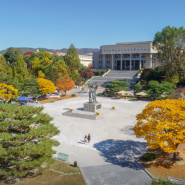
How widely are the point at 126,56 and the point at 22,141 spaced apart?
81.4m

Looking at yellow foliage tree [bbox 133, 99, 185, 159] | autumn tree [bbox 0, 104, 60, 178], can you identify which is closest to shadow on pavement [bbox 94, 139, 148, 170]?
yellow foliage tree [bbox 133, 99, 185, 159]

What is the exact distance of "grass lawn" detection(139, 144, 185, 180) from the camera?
46.0 ft

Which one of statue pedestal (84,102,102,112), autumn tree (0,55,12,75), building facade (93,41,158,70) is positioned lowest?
statue pedestal (84,102,102,112)

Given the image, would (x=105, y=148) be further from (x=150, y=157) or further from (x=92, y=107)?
(x=92, y=107)

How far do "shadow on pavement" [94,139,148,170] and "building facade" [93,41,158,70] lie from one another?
64.3 meters

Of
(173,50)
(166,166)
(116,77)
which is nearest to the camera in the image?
(166,166)

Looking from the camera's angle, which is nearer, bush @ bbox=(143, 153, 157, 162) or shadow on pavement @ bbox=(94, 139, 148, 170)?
bush @ bbox=(143, 153, 157, 162)

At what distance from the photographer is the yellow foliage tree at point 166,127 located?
44.2 ft

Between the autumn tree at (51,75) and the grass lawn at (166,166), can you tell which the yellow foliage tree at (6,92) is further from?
the grass lawn at (166,166)

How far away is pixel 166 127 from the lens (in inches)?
541

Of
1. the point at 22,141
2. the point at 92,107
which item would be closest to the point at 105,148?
the point at 22,141

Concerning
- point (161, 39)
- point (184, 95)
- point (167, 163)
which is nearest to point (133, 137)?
point (167, 163)

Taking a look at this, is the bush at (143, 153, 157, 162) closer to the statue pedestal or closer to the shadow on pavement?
the shadow on pavement

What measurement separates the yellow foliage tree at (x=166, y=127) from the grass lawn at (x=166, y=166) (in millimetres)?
1871
